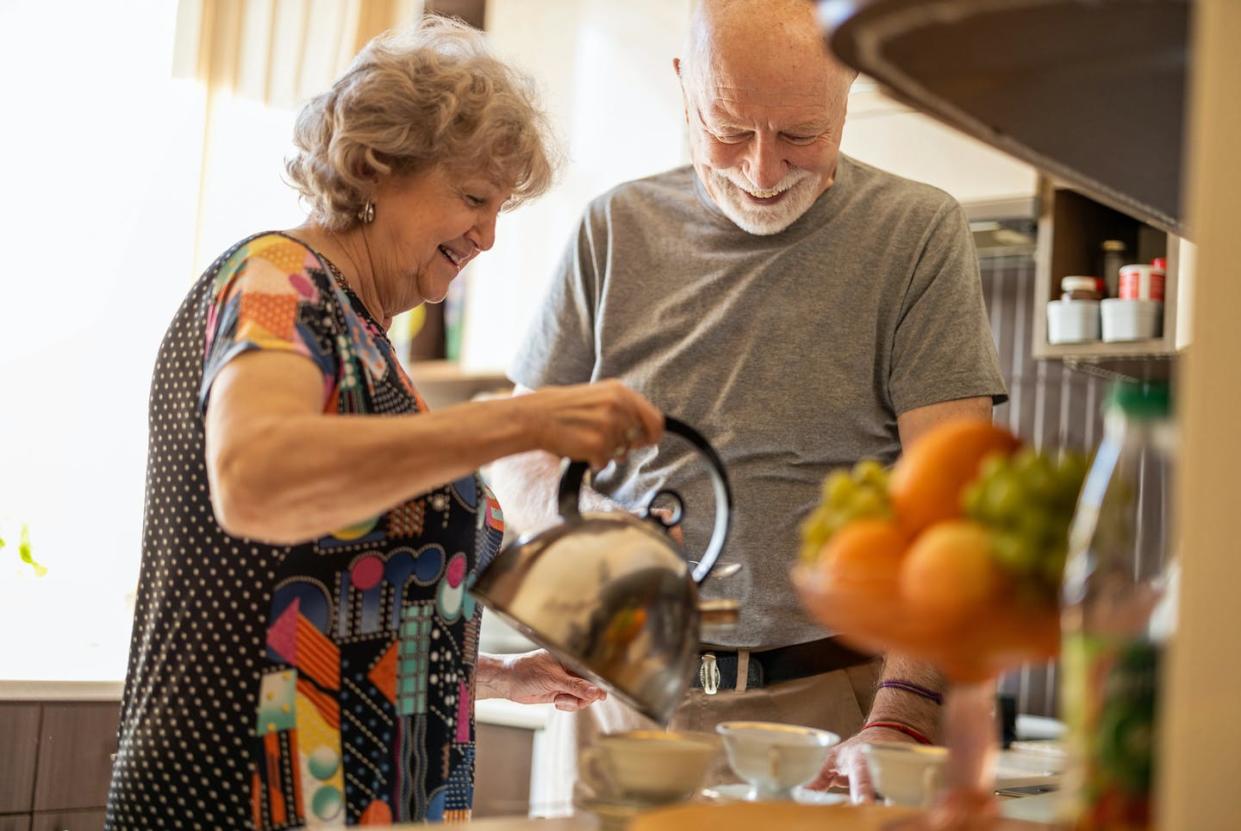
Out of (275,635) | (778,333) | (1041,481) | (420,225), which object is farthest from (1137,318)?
(1041,481)

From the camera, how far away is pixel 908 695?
4.80ft

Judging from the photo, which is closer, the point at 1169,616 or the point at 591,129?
the point at 1169,616

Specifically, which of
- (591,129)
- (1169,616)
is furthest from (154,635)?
(591,129)

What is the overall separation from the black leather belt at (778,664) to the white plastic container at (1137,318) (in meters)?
1.19

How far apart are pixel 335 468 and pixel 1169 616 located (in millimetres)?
575

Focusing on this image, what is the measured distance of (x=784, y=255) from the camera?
1733mm

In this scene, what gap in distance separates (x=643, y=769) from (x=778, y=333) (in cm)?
89

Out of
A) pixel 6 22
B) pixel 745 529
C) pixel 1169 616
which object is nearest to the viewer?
pixel 1169 616

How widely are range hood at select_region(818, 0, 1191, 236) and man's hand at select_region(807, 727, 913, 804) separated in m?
0.48

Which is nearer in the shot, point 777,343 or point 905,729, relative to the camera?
point 905,729

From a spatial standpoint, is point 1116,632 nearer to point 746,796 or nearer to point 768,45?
point 746,796

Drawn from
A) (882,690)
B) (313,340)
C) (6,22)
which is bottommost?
(882,690)

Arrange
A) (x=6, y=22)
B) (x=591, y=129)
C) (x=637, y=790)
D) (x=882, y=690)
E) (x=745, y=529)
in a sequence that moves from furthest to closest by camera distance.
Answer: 1. (x=591, y=129)
2. (x=6, y=22)
3. (x=745, y=529)
4. (x=882, y=690)
5. (x=637, y=790)

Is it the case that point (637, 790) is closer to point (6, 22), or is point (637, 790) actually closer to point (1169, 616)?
point (1169, 616)
